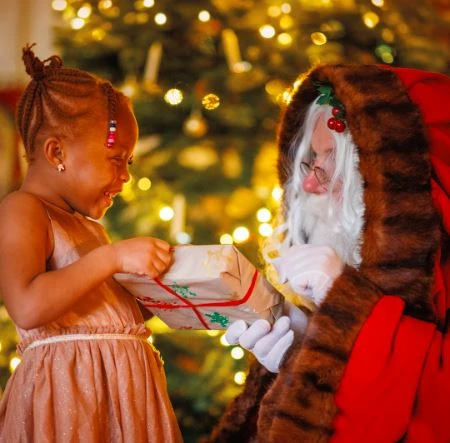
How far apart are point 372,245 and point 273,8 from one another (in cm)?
168

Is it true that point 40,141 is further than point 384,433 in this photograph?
Yes

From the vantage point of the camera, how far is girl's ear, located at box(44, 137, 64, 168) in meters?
1.40

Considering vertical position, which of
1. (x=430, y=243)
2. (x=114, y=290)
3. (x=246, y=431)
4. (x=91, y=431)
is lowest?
(x=246, y=431)

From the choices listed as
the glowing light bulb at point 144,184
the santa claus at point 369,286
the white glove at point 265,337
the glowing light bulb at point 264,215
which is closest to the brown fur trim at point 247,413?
the santa claus at point 369,286

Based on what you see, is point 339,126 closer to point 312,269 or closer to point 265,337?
point 312,269

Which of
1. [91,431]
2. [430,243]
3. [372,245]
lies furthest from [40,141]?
[430,243]

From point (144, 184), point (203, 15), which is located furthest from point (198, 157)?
point (203, 15)

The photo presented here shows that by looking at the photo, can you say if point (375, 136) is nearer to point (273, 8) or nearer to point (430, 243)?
point (430, 243)

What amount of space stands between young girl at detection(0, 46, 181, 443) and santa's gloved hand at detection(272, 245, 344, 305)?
0.26 m

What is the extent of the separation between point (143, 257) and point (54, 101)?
421 millimetres

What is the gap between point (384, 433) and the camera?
120 centimetres

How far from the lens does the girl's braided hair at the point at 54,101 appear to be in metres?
1.41

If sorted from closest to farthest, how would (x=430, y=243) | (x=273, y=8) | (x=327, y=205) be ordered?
(x=430, y=243) < (x=327, y=205) < (x=273, y=8)

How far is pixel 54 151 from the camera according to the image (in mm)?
1405
